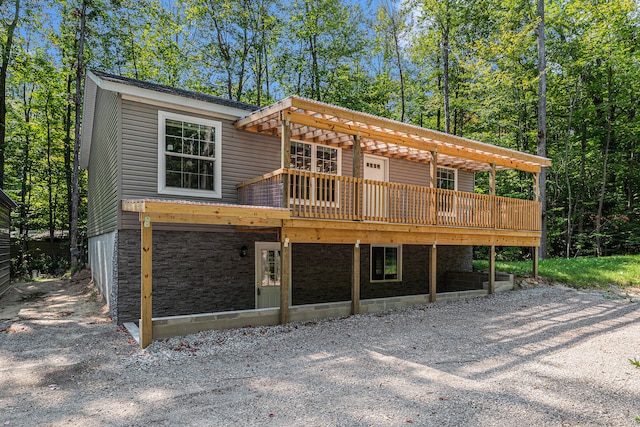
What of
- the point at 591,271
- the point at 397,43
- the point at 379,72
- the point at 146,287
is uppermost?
Result: the point at 397,43

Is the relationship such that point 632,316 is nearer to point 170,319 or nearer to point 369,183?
point 369,183

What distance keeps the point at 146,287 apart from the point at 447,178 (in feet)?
37.5

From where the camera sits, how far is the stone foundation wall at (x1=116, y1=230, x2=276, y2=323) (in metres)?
8.18

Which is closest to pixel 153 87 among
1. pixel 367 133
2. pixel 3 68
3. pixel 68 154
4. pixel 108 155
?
pixel 108 155

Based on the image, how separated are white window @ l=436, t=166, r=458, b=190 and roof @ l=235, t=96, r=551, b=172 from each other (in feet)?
2.66

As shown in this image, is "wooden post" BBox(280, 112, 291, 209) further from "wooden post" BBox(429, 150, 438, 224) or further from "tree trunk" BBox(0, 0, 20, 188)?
"tree trunk" BBox(0, 0, 20, 188)

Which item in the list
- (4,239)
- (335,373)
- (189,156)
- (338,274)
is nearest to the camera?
(335,373)

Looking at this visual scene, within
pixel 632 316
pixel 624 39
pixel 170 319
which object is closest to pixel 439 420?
pixel 170 319

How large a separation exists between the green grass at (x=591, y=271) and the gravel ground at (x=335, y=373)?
4.62 meters

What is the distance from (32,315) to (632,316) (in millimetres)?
13565

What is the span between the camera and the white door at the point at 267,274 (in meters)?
9.91

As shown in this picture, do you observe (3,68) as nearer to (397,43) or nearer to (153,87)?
(153,87)

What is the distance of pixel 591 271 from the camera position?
13.6 m

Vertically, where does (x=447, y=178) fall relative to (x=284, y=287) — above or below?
above
